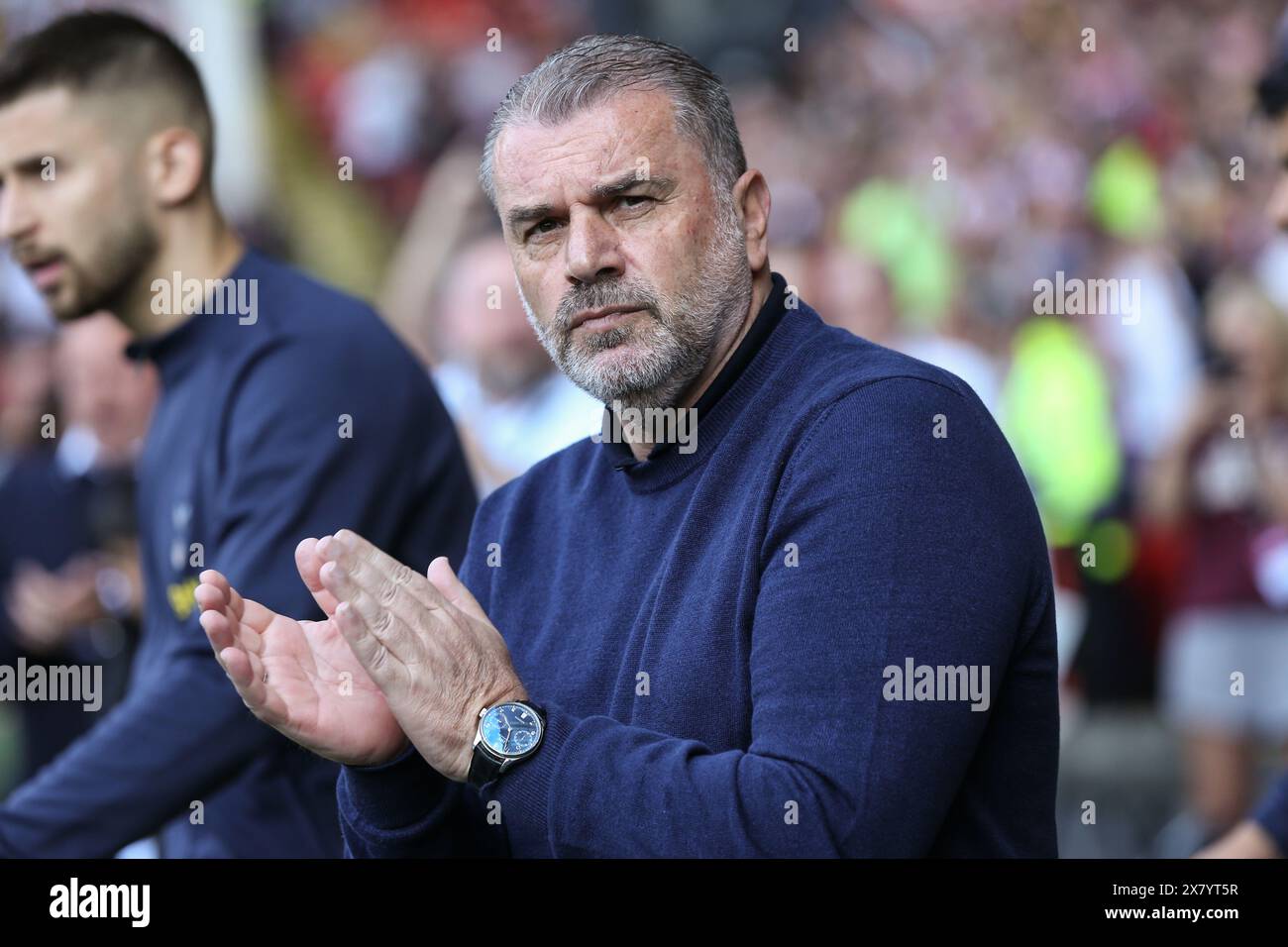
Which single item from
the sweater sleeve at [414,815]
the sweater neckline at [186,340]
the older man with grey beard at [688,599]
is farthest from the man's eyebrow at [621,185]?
the sweater neckline at [186,340]

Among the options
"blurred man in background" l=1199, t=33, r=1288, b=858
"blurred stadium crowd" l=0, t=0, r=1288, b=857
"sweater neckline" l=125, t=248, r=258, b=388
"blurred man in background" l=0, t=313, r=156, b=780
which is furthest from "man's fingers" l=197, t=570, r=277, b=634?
"blurred man in background" l=1199, t=33, r=1288, b=858

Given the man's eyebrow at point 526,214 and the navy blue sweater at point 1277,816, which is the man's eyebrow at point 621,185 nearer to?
the man's eyebrow at point 526,214

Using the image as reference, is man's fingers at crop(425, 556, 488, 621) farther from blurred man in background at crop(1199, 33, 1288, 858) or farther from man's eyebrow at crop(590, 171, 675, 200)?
blurred man in background at crop(1199, 33, 1288, 858)

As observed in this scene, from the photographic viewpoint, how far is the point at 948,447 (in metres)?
2.06

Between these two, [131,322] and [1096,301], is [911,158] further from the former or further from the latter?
[131,322]

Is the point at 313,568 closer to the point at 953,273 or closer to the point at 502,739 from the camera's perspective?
the point at 502,739

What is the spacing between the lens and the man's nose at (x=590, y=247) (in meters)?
2.30

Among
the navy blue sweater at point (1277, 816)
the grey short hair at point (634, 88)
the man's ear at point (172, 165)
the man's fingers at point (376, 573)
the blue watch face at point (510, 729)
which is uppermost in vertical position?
the man's ear at point (172, 165)

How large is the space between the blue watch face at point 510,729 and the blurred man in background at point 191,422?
3.87ft

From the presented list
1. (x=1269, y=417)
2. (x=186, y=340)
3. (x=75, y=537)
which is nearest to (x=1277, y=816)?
(x=186, y=340)

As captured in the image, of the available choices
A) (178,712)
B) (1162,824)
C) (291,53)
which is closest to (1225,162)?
(1162,824)

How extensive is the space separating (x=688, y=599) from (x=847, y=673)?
31cm

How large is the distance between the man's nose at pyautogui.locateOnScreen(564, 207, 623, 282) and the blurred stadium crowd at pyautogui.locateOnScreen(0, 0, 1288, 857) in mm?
3235

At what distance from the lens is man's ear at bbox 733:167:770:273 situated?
246 cm
